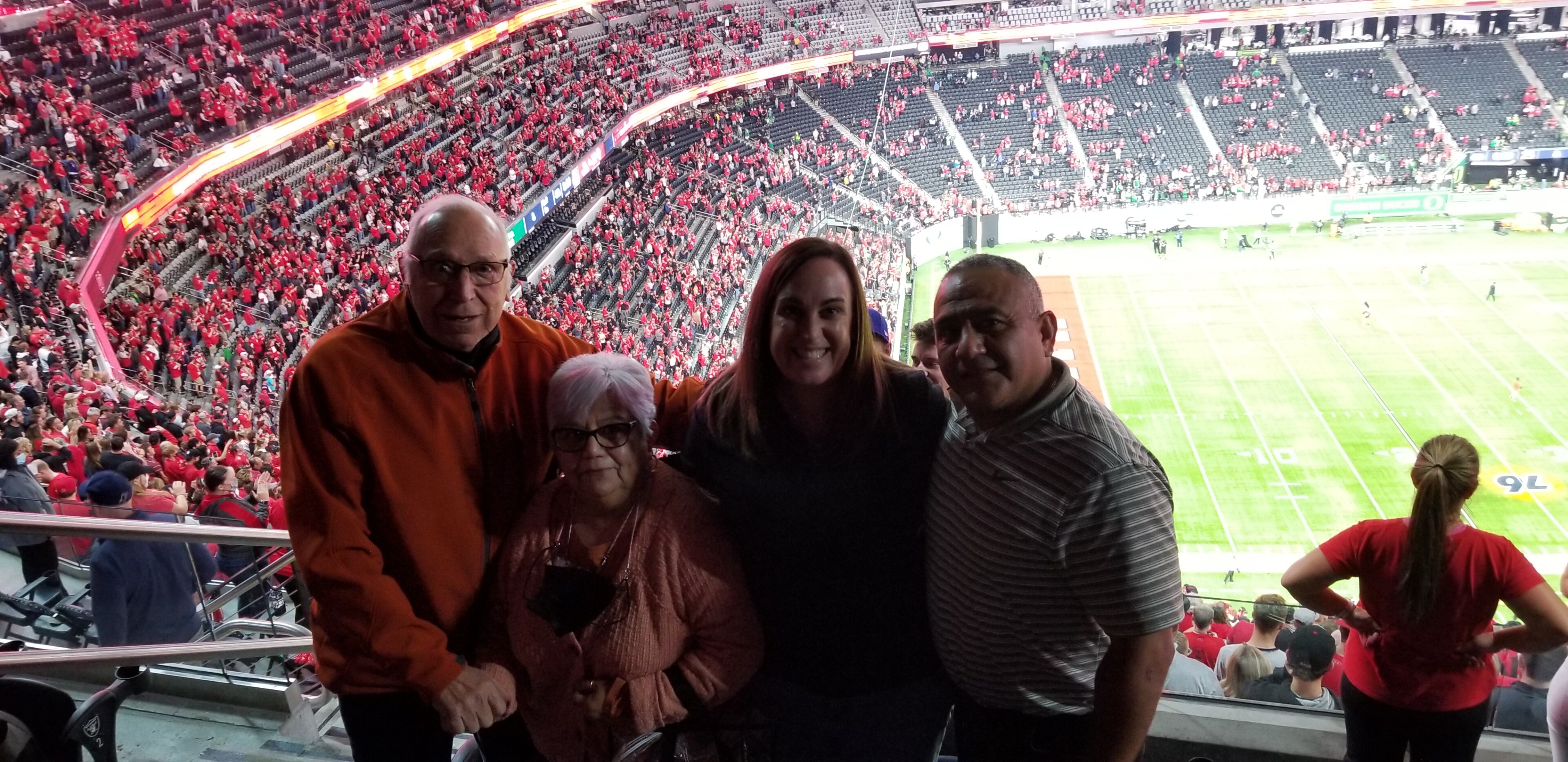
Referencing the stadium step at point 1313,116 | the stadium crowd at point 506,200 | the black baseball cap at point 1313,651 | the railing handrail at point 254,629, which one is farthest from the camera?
the stadium step at point 1313,116

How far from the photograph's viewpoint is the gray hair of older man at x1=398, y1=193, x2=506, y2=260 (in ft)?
6.41

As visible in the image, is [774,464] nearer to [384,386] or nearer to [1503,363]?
[384,386]

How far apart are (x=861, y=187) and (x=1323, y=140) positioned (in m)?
17.2

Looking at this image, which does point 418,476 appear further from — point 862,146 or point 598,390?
point 862,146

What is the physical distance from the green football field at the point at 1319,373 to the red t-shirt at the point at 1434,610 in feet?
38.9

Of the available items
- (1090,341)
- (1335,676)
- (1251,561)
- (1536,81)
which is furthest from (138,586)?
(1536,81)

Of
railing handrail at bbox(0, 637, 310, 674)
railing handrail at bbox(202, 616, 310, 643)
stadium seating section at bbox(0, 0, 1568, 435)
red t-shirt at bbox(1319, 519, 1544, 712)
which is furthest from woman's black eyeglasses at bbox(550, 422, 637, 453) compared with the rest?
stadium seating section at bbox(0, 0, 1568, 435)

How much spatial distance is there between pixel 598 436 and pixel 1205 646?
276 centimetres

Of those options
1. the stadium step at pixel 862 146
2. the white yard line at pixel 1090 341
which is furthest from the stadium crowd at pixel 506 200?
the white yard line at pixel 1090 341

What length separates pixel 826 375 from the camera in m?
1.85

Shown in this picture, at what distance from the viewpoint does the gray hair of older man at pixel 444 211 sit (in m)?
1.95

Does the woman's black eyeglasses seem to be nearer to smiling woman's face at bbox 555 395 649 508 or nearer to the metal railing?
smiling woman's face at bbox 555 395 649 508

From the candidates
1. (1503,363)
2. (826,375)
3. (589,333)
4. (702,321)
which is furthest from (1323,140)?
(826,375)

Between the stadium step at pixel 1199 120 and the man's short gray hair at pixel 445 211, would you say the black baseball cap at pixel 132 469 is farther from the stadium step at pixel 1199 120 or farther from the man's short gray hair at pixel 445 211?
the stadium step at pixel 1199 120
